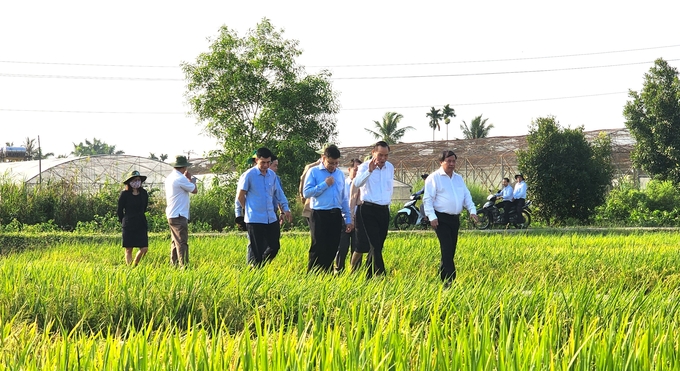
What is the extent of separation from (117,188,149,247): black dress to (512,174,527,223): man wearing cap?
1196 cm

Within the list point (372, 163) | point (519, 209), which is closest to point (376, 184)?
point (372, 163)

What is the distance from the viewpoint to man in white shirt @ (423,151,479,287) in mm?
7523

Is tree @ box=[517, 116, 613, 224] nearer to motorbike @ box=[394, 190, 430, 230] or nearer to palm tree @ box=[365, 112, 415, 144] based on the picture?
motorbike @ box=[394, 190, 430, 230]

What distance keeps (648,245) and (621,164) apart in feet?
74.8

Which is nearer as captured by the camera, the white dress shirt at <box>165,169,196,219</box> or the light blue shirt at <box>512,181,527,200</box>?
the white dress shirt at <box>165,169,196,219</box>

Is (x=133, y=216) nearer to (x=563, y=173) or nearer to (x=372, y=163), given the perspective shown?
(x=372, y=163)

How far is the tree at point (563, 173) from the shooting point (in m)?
21.0

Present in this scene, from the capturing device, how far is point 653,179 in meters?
24.6

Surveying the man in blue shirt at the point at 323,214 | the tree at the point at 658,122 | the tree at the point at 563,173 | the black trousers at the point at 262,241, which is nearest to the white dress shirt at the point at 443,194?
the man in blue shirt at the point at 323,214

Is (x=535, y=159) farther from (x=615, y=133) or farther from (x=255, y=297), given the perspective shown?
(x=255, y=297)

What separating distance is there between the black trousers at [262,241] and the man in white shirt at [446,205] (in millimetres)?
1516

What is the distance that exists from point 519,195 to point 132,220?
12.2m

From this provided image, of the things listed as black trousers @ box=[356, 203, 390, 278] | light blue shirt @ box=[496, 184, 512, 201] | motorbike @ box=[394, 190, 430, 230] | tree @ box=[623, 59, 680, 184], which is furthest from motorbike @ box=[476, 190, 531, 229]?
black trousers @ box=[356, 203, 390, 278]

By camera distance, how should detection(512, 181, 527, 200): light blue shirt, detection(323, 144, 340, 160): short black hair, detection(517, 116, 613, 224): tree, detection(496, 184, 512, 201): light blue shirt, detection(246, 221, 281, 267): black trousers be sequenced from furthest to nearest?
1. detection(517, 116, 613, 224): tree
2. detection(496, 184, 512, 201): light blue shirt
3. detection(512, 181, 527, 200): light blue shirt
4. detection(246, 221, 281, 267): black trousers
5. detection(323, 144, 340, 160): short black hair
